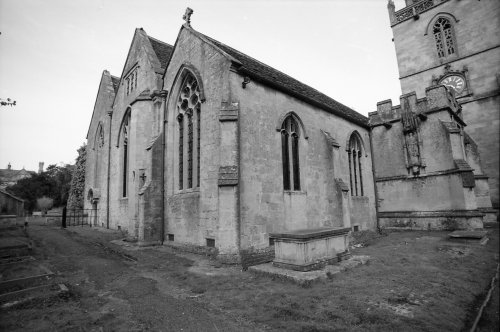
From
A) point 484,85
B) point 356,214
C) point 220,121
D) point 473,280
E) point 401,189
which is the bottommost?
point 473,280

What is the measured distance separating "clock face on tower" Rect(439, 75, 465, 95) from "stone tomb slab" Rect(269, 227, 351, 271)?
2410cm

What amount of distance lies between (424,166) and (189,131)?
14.6 metres

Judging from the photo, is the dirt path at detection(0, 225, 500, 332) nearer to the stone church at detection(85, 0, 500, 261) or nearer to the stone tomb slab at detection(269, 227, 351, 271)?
the stone tomb slab at detection(269, 227, 351, 271)

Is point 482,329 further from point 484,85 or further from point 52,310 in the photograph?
point 484,85

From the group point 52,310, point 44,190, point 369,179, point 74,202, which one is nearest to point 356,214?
point 369,179

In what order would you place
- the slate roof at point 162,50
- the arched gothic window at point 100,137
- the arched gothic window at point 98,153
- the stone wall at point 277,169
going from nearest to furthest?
the stone wall at point 277,169 < the slate roof at point 162,50 < the arched gothic window at point 98,153 < the arched gothic window at point 100,137

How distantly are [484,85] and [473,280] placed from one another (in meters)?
24.0

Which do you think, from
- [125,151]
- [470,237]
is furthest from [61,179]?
Result: [470,237]

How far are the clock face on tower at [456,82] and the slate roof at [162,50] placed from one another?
83.1ft

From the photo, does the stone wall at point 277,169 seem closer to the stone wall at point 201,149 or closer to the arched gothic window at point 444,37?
the stone wall at point 201,149

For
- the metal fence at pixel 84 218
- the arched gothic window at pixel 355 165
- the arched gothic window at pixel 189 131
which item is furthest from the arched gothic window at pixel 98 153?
the arched gothic window at pixel 355 165

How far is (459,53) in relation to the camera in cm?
2419

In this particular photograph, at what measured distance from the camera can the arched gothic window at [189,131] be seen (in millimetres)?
11695

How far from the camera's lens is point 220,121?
31.3 ft
